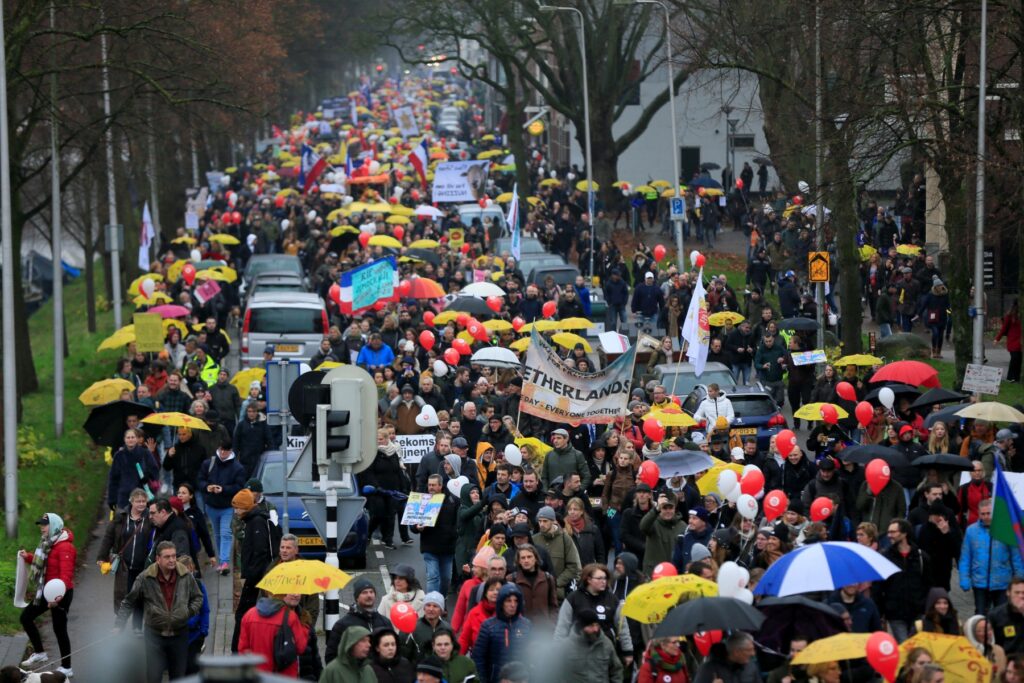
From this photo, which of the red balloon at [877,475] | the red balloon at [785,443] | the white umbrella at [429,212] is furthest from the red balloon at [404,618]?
the white umbrella at [429,212]

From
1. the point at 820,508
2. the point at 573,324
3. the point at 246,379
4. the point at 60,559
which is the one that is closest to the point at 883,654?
the point at 820,508

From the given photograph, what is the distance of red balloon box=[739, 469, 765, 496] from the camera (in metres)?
16.0

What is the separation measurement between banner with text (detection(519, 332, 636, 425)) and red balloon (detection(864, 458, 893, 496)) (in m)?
4.81

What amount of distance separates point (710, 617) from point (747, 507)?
12.2 feet

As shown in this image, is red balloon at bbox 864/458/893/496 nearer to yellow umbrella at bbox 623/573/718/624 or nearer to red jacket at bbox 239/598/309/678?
yellow umbrella at bbox 623/573/718/624

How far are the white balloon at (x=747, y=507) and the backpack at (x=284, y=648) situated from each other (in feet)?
12.8

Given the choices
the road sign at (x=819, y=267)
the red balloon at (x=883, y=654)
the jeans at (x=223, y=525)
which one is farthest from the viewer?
the road sign at (x=819, y=267)

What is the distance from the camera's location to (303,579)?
40.5ft

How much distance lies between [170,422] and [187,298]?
1416 centimetres

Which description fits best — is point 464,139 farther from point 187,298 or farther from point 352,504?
point 352,504

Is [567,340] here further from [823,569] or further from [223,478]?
[823,569]

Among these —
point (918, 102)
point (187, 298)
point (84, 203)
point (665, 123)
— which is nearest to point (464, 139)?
point (665, 123)

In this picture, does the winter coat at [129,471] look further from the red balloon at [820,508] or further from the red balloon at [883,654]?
the red balloon at [883,654]

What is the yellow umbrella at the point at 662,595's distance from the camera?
11.9 m
